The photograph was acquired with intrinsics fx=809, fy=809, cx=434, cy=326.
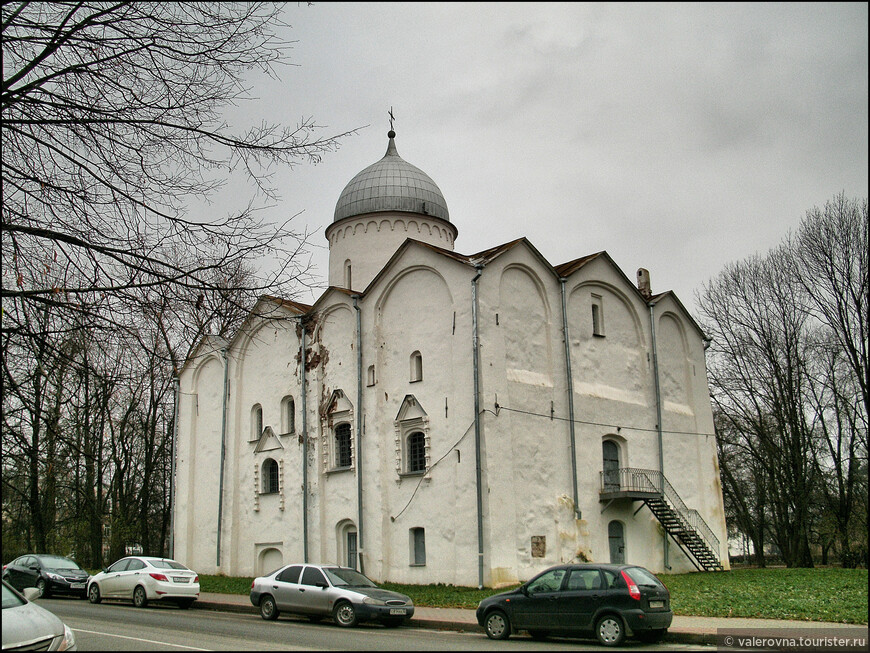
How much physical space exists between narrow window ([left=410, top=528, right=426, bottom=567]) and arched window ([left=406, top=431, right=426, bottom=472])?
1.80 meters

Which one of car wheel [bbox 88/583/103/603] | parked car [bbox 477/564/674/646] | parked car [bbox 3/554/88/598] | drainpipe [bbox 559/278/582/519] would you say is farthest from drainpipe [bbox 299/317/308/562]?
parked car [bbox 477/564/674/646]

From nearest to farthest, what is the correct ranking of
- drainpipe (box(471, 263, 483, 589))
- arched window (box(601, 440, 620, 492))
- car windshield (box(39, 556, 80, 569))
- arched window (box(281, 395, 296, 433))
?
drainpipe (box(471, 263, 483, 589)), car windshield (box(39, 556, 80, 569)), arched window (box(601, 440, 620, 492)), arched window (box(281, 395, 296, 433))

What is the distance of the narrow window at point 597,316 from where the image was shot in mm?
26719

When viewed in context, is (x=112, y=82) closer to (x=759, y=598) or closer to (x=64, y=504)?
(x=759, y=598)

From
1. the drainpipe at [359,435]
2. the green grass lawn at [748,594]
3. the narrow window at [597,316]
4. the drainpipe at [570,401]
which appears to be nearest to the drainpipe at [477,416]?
the green grass lawn at [748,594]

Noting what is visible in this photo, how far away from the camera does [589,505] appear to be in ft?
79.7

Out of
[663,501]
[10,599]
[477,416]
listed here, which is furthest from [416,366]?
[10,599]

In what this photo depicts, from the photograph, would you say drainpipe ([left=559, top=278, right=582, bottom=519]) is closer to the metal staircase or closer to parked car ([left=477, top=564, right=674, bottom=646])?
the metal staircase

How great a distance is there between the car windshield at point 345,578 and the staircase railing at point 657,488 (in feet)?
34.2

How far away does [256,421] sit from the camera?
29.7 m

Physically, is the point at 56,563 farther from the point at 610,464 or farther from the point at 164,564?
the point at 610,464

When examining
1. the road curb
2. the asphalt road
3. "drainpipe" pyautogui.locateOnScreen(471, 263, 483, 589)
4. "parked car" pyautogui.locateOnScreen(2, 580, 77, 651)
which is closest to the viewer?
"parked car" pyautogui.locateOnScreen(2, 580, 77, 651)

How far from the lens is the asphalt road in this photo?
452 inches

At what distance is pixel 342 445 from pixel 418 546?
15.0 feet
